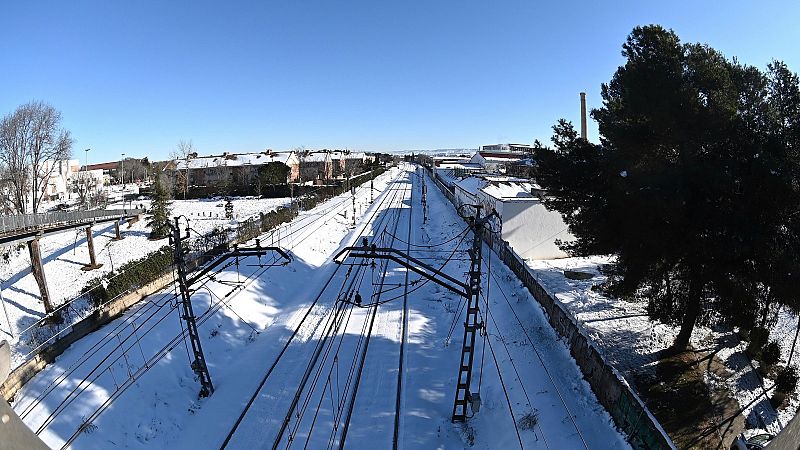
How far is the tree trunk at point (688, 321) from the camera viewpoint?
12023 mm

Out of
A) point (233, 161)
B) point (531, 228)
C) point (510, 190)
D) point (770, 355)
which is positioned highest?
point (233, 161)

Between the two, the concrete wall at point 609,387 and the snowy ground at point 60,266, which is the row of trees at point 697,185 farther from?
the snowy ground at point 60,266

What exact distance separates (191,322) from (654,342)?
1380cm

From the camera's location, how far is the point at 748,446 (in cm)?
867

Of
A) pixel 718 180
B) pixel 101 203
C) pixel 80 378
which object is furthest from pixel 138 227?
pixel 718 180

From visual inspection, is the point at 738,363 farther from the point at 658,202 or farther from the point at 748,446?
the point at 658,202

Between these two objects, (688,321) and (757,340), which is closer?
(757,340)

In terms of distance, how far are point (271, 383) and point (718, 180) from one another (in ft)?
42.2

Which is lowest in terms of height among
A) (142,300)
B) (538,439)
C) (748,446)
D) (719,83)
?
(538,439)

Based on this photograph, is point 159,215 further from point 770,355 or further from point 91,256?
point 770,355

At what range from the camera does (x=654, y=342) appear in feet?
45.3

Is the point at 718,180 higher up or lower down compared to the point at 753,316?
higher up

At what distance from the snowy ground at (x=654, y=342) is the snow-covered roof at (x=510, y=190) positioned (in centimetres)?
889

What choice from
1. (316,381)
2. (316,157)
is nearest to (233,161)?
(316,157)
